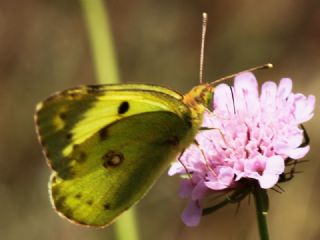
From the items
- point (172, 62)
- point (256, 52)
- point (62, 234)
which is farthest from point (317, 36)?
point (62, 234)

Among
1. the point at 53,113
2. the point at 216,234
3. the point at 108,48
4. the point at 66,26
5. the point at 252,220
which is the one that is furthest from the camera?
the point at 66,26

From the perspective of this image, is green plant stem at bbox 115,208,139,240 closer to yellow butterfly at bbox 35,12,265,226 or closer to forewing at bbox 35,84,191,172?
yellow butterfly at bbox 35,12,265,226

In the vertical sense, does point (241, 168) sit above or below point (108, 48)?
below

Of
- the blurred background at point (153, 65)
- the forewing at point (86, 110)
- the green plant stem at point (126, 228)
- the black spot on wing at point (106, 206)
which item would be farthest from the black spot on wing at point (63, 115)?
the blurred background at point (153, 65)

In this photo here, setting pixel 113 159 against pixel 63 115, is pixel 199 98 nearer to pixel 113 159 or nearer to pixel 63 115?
pixel 113 159

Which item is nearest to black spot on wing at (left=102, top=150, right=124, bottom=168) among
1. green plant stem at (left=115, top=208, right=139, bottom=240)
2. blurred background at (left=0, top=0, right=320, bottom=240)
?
green plant stem at (left=115, top=208, right=139, bottom=240)

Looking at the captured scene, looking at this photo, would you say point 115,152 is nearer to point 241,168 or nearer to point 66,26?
point 241,168

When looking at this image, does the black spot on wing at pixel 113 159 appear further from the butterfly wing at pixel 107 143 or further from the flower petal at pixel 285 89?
the flower petal at pixel 285 89
